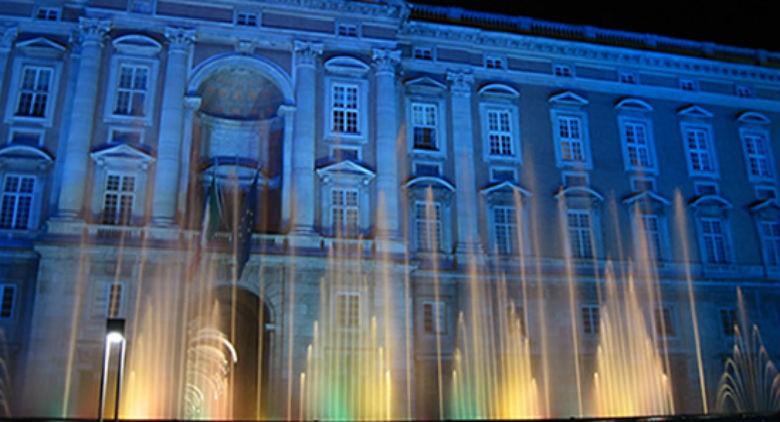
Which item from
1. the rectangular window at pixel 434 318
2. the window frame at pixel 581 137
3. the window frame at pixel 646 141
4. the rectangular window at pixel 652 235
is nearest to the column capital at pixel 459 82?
the window frame at pixel 581 137

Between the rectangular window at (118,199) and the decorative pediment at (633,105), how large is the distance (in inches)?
1021

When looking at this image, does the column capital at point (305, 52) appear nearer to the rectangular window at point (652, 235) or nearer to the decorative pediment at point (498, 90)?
the decorative pediment at point (498, 90)

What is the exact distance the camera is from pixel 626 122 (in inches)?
1529

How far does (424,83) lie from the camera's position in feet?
117

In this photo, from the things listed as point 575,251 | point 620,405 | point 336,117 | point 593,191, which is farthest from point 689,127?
point 336,117

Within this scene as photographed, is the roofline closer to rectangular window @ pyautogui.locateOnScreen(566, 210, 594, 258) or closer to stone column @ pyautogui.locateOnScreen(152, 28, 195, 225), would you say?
rectangular window @ pyautogui.locateOnScreen(566, 210, 594, 258)

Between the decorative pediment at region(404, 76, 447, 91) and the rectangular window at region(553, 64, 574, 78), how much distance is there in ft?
23.2

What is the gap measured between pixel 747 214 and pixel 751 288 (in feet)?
14.1

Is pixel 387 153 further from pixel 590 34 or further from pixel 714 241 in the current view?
pixel 714 241

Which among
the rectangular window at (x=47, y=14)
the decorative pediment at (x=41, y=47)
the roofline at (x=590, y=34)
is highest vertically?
the roofline at (x=590, y=34)

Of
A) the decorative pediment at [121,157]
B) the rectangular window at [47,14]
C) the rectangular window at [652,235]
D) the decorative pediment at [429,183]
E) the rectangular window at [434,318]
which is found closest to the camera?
the decorative pediment at [121,157]

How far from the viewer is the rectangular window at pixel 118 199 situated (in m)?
29.7

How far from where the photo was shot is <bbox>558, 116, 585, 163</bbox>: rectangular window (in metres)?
37.3

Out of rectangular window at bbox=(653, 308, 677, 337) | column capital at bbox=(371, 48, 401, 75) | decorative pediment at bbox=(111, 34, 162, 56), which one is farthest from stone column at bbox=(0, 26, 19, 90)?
rectangular window at bbox=(653, 308, 677, 337)
